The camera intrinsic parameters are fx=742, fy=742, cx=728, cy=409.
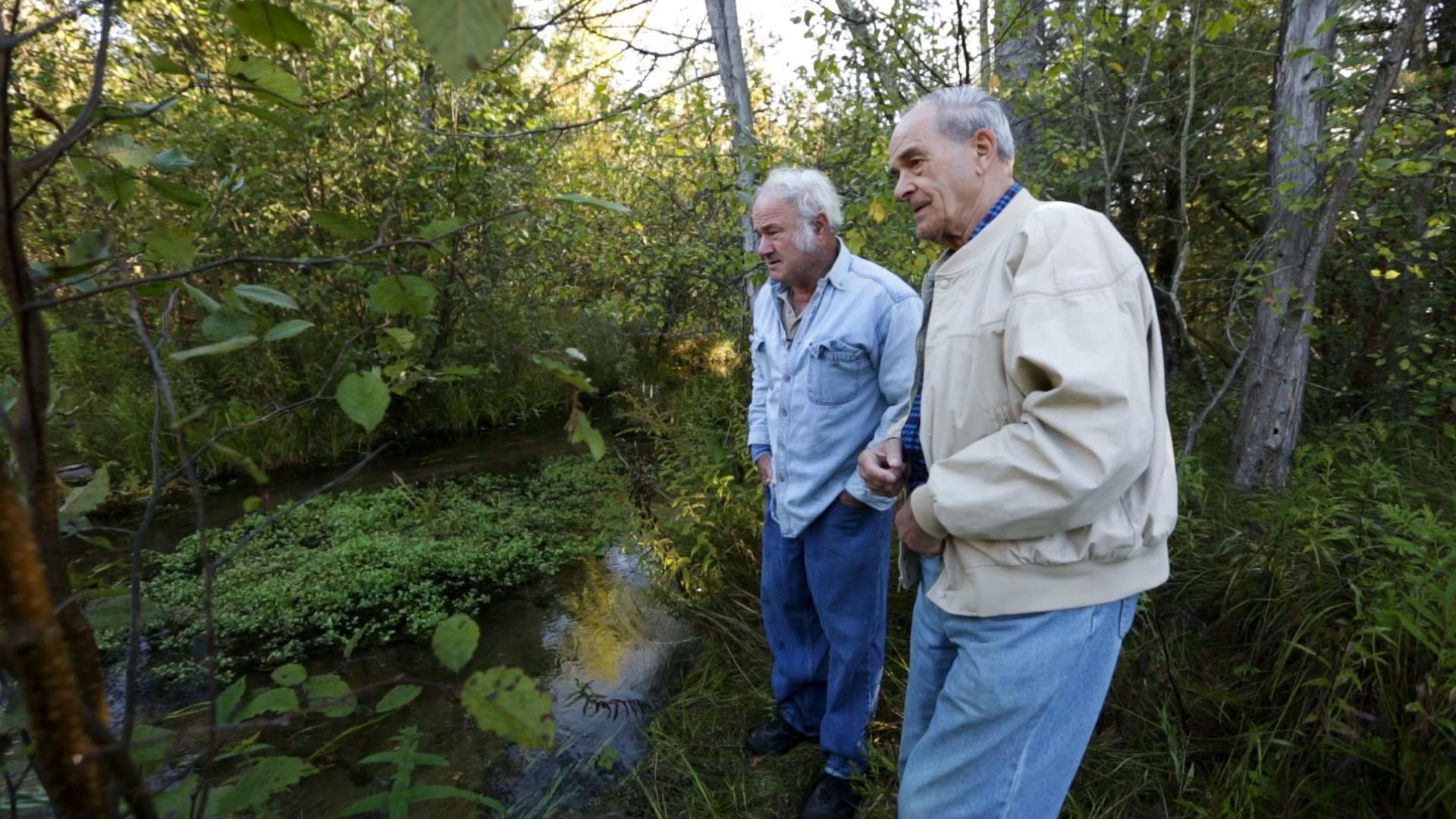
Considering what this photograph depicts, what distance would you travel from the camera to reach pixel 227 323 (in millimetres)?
827

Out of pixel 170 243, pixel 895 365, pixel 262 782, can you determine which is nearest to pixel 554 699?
pixel 895 365

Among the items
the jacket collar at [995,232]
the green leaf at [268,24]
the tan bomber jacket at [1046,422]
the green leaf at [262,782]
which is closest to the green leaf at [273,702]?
the green leaf at [262,782]

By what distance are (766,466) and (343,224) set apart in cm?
188

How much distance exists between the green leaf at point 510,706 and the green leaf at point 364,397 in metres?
0.29

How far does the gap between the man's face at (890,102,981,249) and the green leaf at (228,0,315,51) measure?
1121mm

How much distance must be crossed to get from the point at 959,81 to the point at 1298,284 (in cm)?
190

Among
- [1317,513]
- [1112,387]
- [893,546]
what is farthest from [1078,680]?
[893,546]

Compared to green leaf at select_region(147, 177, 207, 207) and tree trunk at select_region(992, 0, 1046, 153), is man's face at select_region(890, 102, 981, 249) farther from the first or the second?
tree trunk at select_region(992, 0, 1046, 153)

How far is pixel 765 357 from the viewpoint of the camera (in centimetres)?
258

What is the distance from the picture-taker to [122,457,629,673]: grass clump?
3.87 m

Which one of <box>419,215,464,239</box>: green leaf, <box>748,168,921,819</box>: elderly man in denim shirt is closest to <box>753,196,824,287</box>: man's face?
<box>748,168,921,819</box>: elderly man in denim shirt

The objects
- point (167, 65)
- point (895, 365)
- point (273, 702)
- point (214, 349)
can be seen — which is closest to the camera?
point (214, 349)

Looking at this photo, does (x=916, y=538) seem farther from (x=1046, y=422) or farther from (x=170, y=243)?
(x=170, y=243)

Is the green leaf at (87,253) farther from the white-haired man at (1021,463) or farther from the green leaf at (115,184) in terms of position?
the white-haired man at (1021,463)
